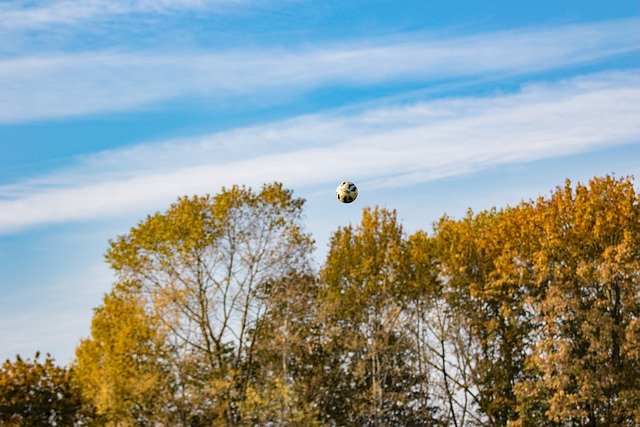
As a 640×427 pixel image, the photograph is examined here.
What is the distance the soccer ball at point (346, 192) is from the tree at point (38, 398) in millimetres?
24019

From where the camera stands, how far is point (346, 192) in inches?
1023

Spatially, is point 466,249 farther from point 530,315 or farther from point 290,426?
point 290,426

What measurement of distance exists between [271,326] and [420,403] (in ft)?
24.8

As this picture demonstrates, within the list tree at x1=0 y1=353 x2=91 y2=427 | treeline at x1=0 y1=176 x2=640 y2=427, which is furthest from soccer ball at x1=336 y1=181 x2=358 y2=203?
tree at x1=0 y1=353 x2=91 y2=427

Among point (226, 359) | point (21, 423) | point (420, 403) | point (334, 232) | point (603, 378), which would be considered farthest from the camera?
point (21, 423)

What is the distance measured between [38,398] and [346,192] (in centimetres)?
2655

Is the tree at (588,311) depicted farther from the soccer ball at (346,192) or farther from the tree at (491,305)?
the soccer ball at (346,192)

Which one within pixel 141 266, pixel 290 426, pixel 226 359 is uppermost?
pixel 141 266

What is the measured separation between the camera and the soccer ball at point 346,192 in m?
25.9

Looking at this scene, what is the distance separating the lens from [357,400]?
39031mm

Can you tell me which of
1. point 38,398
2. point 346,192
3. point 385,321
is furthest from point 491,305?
point 38,398

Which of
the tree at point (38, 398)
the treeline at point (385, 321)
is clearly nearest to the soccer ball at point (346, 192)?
the treeline at point (385, 321)

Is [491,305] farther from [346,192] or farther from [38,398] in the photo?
[38,398]

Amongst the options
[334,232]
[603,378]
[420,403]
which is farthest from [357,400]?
[603,378]
